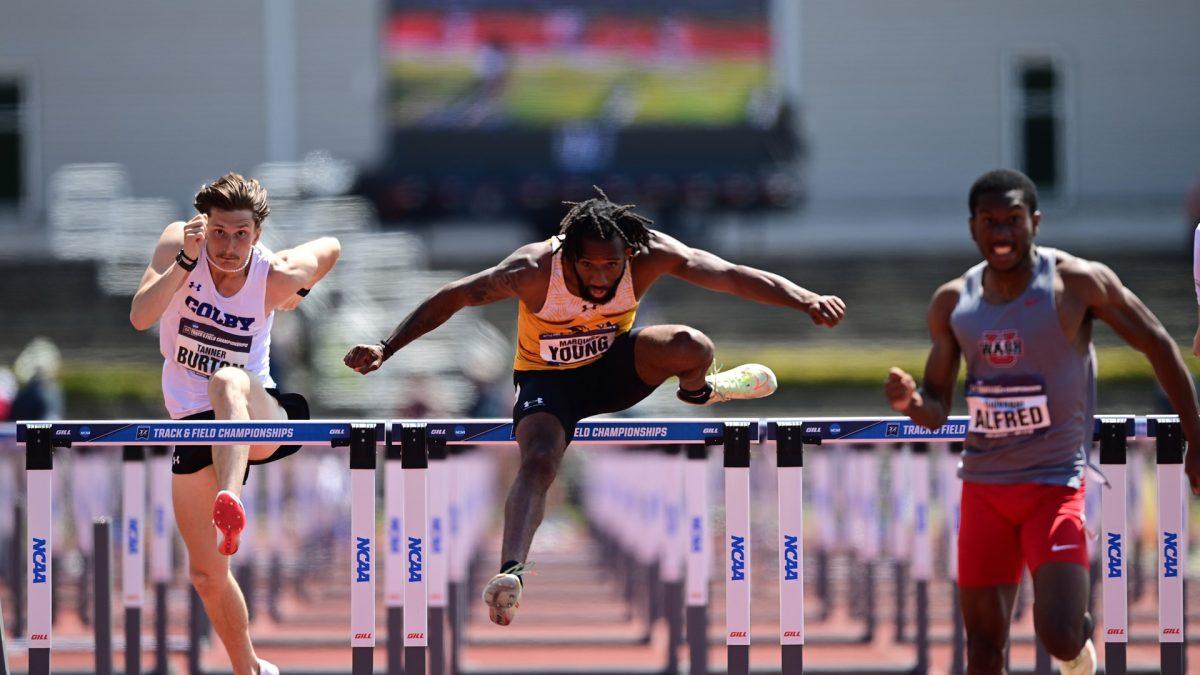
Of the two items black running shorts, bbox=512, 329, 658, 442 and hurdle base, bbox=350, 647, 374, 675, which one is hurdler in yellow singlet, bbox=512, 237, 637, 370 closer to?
black running shorts, bbox=512, 329, 658, 442

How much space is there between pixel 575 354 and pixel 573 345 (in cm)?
4

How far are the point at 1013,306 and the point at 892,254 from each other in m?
23.8

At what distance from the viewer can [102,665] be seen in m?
7.68

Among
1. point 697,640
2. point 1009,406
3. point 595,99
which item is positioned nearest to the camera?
point 1009,406

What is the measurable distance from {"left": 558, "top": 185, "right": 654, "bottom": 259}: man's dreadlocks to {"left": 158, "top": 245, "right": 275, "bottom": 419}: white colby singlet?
139 centimetres

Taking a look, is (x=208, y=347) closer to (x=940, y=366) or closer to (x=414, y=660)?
(x=414, y=660)

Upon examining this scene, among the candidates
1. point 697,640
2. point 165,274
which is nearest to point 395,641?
point 697,640

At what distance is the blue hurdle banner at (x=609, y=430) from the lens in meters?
6.80

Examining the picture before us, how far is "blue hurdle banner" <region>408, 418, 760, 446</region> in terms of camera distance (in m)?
6.80

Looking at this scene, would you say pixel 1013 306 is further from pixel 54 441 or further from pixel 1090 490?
pixel 1090 490

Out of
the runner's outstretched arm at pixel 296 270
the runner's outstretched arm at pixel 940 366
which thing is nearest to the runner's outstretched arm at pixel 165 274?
the runner's outstretched arm at pixel 296 270

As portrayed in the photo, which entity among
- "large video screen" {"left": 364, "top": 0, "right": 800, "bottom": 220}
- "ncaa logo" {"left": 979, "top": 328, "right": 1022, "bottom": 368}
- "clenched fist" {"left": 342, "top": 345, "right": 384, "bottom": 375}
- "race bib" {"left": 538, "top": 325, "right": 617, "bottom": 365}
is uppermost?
"large video screen" {"left": 364, "top": 0, "right": 800, "bottom": 220}

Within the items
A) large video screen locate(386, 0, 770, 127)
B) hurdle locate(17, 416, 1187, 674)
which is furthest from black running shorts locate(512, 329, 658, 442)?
large video screen locate(386, 0, 770, 127)

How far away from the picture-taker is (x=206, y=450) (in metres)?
6.98
